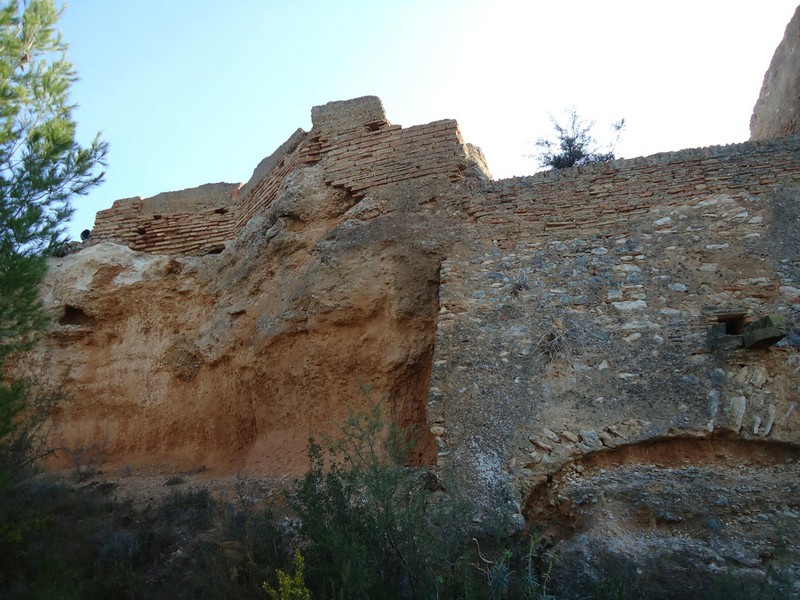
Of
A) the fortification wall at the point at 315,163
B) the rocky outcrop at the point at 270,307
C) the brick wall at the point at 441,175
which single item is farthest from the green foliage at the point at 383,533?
the fortification wall at the point at 315,163

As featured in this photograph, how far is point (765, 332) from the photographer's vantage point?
514 centimetres

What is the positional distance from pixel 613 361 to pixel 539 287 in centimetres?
94

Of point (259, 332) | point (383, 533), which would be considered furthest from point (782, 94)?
point (383, 533)

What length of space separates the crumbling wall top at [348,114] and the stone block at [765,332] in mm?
4363

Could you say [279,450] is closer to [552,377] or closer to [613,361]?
[552,377]

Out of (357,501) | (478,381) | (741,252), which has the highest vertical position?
(741,252)

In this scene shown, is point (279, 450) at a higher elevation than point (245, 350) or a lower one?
lower

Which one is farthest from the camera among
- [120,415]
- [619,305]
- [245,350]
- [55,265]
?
[55,265]

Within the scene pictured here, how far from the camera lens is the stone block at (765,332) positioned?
16.8 feet

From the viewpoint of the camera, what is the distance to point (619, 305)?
5828mm

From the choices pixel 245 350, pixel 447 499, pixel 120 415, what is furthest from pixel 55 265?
pixel 447 499

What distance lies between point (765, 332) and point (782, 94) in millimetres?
4858

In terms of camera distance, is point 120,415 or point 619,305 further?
point 120,415

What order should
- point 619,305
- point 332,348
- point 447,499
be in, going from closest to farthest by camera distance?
point 447,499 → point 619,305 → point 332,348
